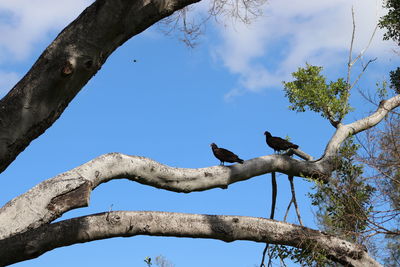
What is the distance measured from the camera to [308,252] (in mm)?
9211

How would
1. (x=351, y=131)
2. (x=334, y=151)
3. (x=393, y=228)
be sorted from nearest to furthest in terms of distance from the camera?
(x=393, y=228) → (x=334, y=151) → (x=351, y=131)

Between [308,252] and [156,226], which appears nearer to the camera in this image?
[156,226]

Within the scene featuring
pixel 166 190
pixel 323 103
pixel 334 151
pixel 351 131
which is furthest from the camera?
pixel 323 103

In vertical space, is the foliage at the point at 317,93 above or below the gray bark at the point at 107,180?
above

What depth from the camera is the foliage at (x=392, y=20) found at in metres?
17.4

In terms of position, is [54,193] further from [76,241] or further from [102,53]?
[102,53]

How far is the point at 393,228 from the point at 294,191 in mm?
1970

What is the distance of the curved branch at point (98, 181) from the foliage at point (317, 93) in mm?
4244

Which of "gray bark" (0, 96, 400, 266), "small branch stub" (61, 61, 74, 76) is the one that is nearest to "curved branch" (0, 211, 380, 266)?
"gray bark" (0, 96, 400, 266)

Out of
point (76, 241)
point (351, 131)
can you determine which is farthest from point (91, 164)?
point (351, 131)

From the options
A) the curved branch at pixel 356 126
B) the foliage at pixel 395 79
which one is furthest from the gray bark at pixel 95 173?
the foliage at pixel 395 79

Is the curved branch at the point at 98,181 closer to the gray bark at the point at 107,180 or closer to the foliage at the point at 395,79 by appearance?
the gray bark at the point at 107,180

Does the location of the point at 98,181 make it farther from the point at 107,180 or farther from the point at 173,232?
the point at 173,232

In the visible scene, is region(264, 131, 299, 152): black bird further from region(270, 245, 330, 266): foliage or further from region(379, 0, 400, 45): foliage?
region(379, 0, 400, 45): foliage
